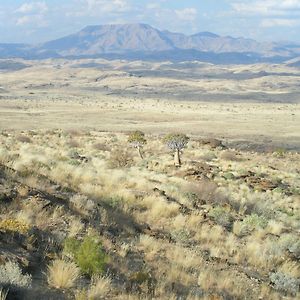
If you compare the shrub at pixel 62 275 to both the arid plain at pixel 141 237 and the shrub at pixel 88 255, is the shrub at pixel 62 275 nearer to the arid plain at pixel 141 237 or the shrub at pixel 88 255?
the arid plain at pixel 141 237

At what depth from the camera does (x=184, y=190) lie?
1631 cm

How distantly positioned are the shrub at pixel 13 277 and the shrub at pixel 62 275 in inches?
13.1

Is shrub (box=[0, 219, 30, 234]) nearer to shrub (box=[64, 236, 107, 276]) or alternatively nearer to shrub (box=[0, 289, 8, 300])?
shrub (box=[64, 236, 107, 276])

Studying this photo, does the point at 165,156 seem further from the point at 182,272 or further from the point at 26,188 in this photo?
the point at 182,272

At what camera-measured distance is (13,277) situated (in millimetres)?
5641

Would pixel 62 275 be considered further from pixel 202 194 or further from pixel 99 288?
pixel 202 194

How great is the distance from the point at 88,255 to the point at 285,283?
3.80m

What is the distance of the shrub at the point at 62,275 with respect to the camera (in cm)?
604

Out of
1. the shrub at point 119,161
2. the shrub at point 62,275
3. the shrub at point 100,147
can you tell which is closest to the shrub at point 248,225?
the shrub at point 62,275

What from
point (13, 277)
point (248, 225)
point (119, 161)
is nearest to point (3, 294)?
point (13, 277)

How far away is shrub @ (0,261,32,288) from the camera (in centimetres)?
556

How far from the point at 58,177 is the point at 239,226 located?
5.27 metres

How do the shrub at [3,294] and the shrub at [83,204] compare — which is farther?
the shrub at [83,204]

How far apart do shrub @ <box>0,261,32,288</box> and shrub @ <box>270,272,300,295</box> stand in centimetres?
463
